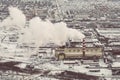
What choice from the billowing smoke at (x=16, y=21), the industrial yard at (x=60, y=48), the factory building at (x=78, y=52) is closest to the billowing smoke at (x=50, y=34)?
the industrial yard at (x=60, y=48)

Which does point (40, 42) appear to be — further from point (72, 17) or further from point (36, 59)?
point (72, 17)

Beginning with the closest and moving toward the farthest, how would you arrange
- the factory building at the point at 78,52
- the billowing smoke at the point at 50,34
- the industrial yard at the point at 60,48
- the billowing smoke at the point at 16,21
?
the industrial yard at the point at 60,48, the factory building at the point at 78,52, the billowing smoke at the point at 50,34, the billowing smoke at the point at 16,21

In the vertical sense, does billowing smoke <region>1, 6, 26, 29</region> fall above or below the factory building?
above

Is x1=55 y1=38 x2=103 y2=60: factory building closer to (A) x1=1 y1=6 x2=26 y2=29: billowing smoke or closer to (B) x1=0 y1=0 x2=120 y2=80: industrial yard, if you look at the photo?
(B) x1=0 y1=0 x2=120 y2=80: industrial yard

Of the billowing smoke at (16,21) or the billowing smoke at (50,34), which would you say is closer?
the billowing smoke at (50,34)

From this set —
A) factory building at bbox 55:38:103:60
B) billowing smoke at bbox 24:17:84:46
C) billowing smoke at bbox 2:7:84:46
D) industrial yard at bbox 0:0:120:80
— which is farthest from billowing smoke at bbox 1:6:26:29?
factory building at bbox 55:38:103:60

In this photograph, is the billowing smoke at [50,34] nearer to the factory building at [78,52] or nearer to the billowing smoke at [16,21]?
the factory building at [78,52]

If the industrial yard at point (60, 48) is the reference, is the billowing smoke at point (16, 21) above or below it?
above
